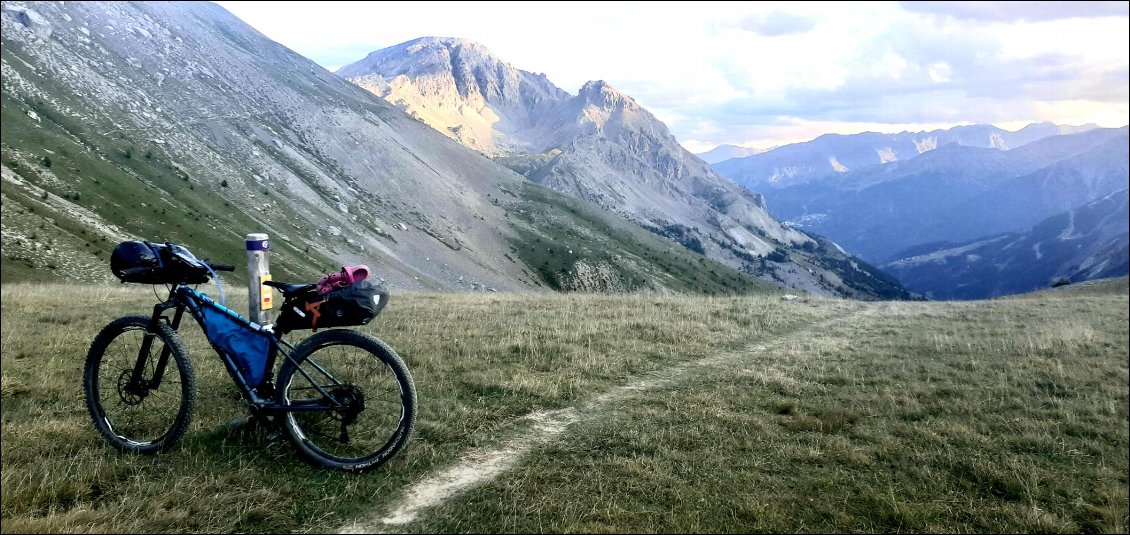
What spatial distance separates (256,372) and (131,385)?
178 centimetres

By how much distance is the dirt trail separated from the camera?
5059 mm

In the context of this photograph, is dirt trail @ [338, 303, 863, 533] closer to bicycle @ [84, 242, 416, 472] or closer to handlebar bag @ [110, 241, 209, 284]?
bicycle @ [84, 242, 416, 472]

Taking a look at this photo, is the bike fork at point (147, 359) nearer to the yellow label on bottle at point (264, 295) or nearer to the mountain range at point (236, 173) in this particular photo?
the yellow label on bottle at point (264, 295)

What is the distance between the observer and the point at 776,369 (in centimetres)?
1127

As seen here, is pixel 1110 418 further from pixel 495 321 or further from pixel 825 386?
pixel 495 321

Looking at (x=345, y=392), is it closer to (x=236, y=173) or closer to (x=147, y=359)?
(x=147, y=359)

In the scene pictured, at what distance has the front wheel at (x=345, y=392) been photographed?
5805mm

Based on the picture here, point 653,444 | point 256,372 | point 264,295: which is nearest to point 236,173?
point 264,295

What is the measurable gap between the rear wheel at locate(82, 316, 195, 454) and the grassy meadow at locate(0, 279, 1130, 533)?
11.5 inches

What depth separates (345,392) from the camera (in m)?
5.98

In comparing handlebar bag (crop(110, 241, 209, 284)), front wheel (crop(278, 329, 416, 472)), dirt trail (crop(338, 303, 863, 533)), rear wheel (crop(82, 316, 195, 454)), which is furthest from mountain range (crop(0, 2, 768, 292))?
Answer: dirt trail (crop(338, 303, 863, 533))

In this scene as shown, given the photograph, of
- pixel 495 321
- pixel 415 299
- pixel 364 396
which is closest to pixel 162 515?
pixel 364 396

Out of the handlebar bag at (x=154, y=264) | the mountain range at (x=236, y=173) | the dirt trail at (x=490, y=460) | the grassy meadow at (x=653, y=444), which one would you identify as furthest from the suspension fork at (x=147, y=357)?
the mountain range at (x=236, y=173)

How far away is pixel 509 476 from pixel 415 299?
16.8 m
